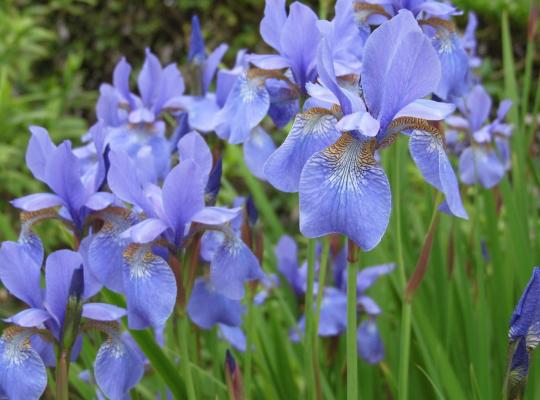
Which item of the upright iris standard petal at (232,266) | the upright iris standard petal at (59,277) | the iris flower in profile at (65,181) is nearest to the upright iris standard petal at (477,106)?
the upright iris standard petal at (232,266)

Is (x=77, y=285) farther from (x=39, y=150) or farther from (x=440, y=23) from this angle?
(x=440, y=23)

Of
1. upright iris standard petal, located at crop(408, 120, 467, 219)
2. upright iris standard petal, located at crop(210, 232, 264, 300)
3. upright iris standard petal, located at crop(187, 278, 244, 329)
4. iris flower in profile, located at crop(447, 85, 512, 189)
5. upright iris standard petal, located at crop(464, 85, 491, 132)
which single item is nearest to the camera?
upright iris standard petal, located at crop(408, 120, 467, 219)

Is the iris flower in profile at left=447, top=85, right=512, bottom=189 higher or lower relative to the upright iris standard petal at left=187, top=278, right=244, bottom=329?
higher

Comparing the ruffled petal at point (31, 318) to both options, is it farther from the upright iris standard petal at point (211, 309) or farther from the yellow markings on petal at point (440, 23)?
the yellow markings on petal at point (440, 23)

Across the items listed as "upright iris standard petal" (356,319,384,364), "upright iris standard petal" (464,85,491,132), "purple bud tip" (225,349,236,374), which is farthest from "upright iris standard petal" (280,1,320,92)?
"upright iris standard petal" (464,85,491,132)

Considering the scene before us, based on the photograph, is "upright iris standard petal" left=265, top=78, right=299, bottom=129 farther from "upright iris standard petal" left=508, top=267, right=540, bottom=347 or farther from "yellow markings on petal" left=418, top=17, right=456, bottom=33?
"upright iris standard petal" left=508, top=267, right=540, bottom=347

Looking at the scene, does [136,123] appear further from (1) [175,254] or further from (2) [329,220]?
(2) [329,220]
